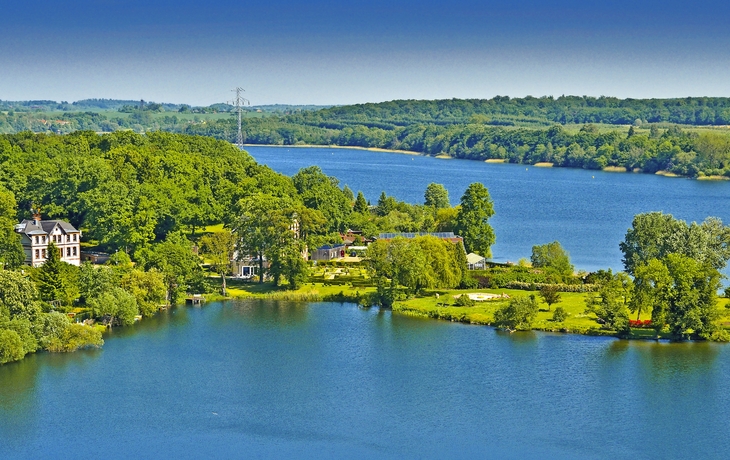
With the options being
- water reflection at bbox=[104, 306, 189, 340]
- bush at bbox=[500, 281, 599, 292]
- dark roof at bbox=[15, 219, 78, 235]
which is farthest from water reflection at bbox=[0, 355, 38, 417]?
bush at bbox=[500, 281, 599, 292]

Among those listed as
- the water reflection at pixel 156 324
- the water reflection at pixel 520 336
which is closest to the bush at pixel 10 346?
the water reflection at pixel 156 324

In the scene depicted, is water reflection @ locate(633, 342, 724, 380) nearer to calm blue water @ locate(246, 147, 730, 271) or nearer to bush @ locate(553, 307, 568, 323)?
bush @ locate(553, 307, 568, 323)

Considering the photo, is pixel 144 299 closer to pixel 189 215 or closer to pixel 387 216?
pixel 189 215

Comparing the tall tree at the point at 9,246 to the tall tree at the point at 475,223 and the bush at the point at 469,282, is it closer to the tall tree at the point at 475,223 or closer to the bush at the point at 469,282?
the bush at the point at 469,282

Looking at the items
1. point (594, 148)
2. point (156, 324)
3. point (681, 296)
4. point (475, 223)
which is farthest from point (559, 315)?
point (594, 148)

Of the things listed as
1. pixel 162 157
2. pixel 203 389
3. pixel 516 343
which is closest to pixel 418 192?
pixel 162 157

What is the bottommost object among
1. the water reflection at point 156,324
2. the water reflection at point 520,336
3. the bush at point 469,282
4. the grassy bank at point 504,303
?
the water reflection at point 156,324
